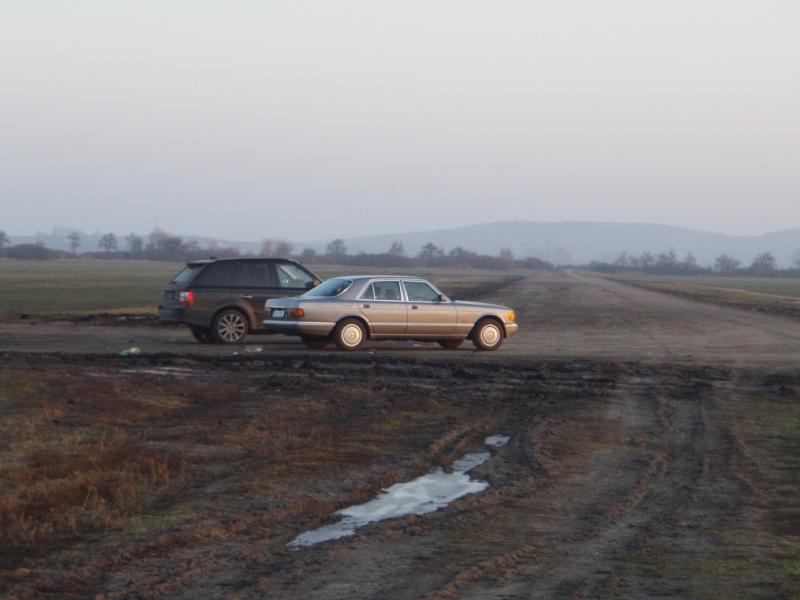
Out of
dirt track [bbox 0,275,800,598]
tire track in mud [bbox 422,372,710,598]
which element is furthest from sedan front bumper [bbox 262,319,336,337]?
tire track in mud [bbox 422,372,710,598]

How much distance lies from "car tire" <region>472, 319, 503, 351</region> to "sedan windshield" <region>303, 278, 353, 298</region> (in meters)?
2.73

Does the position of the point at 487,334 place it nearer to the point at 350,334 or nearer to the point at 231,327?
the point at 350,334

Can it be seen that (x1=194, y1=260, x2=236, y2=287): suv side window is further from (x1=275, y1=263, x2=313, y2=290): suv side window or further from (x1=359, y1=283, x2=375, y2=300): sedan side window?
(x1=359, y1=283, x2=375, y2=300): sedan side window

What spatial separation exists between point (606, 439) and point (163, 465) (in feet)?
15.7

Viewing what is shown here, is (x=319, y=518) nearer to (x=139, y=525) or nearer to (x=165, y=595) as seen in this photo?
(x=139, y=525)

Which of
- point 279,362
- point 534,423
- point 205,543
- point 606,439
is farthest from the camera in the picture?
point 279,362

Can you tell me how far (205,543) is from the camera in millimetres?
7621

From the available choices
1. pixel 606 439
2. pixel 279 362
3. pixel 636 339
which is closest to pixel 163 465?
pixel 606 439

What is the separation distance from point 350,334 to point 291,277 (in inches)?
96.9

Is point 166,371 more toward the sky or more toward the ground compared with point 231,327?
Answer: more toward the ground

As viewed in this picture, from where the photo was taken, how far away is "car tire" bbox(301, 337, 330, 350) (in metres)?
22.2

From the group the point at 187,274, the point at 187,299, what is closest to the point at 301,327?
the point at 187,299

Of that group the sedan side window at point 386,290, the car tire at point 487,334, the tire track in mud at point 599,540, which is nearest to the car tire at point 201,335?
the sedan side window at point 386,290

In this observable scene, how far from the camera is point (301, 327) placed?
21516mm
